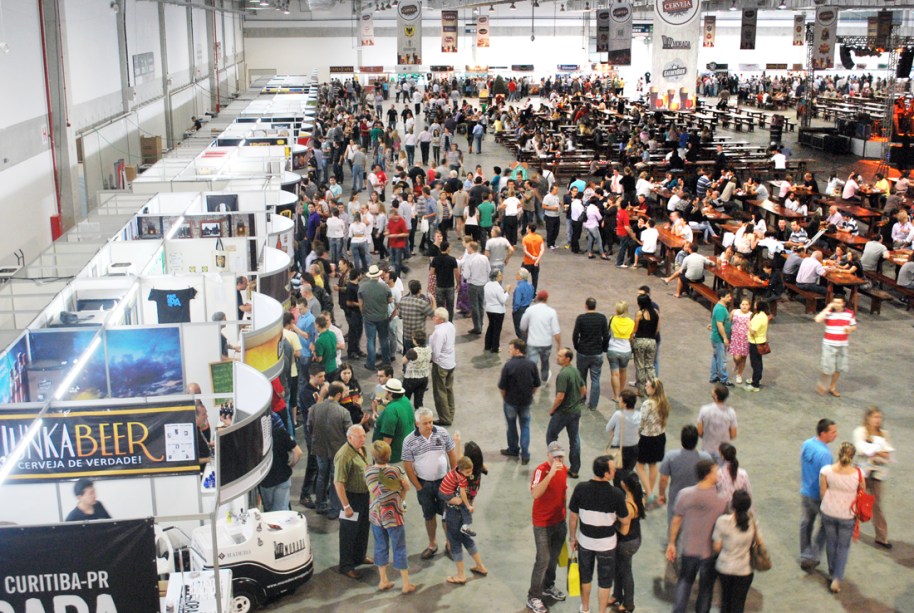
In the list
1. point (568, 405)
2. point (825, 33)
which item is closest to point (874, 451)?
point (568, 405)

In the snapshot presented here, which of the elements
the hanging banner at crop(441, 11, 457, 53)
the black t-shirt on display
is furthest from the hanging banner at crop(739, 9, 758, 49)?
the black t-shirt on display

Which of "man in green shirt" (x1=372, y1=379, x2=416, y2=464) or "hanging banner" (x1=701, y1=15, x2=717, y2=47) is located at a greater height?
"hanging banner" (x1=701, y1=15, x2=717, y2=47)

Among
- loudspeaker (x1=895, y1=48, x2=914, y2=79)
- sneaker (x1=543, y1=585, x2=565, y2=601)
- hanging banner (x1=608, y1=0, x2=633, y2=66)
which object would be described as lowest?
sneaker (x1=543, y1=585, x2=565, y2=601)

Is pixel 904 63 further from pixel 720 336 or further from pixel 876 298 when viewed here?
pixel 720 336

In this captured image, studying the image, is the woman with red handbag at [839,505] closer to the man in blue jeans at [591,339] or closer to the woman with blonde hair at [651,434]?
the woman with blonde hair at [651,434]

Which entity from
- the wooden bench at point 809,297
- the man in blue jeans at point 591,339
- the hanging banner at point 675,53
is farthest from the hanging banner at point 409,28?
the man in blue jeans at point 591,339

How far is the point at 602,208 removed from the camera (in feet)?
61.6

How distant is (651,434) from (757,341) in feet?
10.9

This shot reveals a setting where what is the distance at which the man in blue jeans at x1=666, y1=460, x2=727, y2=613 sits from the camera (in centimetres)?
683

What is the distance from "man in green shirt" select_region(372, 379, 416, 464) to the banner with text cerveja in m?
2.09

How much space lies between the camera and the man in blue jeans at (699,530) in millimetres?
6828

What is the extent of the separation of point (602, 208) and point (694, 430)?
460 inches

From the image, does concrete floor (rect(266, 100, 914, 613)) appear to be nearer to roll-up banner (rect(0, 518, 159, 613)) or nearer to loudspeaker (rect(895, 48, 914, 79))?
roll-up banner (rect(0, 518, 159, 613))

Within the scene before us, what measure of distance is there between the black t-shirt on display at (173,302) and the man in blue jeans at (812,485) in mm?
6951
